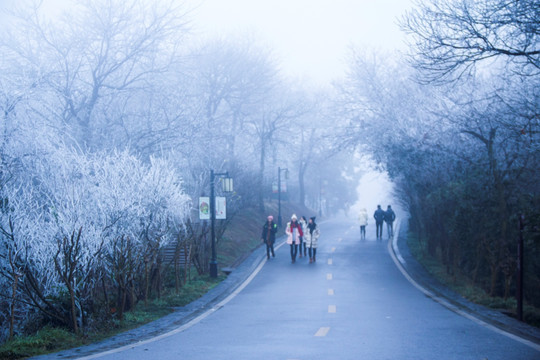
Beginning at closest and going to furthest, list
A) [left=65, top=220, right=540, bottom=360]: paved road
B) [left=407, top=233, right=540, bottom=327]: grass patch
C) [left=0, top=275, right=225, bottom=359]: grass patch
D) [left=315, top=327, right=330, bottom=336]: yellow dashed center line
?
[left=65, top=220, right=540, bottom=360]: paved road < [left=0, top=275, right=225, bottom=359]: grass patch < [left=315, top=327, right=330, bottom=336]: yellow dashed center line < [left=407, top=233, right=540, bottom=327]: grass patch

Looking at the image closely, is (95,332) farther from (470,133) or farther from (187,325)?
(470,133)

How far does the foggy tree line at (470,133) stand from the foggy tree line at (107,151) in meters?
7.65

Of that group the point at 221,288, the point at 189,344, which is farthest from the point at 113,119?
the point at 189,344

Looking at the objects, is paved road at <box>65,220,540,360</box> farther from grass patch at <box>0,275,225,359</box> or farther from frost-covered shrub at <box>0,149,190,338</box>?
frost-covered shrub at <box>0,149,190,338</box>

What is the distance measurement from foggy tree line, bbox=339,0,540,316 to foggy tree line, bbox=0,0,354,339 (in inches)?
301

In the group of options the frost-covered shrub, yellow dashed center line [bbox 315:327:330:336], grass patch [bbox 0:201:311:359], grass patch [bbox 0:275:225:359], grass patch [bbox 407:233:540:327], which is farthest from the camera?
grass patch [bbox 407:233:540:327]

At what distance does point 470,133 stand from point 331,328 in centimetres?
860

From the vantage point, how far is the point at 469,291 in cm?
1794


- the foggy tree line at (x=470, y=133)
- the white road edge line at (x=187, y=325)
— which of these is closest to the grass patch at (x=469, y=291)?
the foggy tree line at (x=470, y=133)

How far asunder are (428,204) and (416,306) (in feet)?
36.4

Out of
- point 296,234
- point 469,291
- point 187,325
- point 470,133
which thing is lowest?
point 187,325

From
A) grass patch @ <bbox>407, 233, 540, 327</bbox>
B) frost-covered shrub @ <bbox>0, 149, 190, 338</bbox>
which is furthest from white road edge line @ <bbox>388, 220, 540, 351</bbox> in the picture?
frost-covered shrub @ <bbox>0, 149, 190, 338</bbox>

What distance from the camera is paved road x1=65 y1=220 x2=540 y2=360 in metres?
9.72

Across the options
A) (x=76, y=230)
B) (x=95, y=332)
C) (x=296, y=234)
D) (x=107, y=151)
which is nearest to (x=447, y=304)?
(x=95, y=332)
